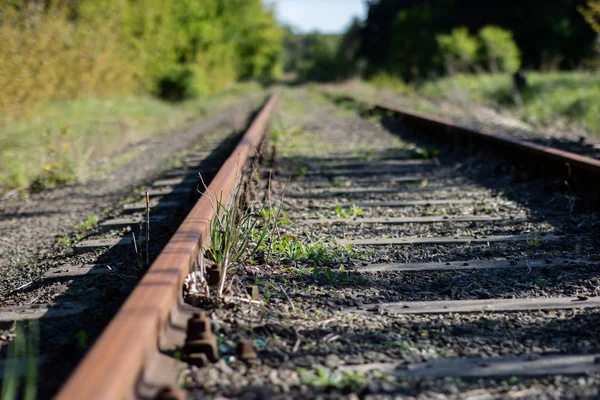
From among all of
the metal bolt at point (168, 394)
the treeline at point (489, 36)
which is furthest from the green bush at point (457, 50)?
the metal bolt at point (168, 394)

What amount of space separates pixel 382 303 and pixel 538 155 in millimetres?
2708

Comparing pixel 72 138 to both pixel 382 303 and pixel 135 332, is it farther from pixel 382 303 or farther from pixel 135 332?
pixel 135 332

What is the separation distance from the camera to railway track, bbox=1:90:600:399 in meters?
1.55

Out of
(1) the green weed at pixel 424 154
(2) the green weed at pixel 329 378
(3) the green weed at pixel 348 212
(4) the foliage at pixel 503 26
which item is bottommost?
(2) the green weed at pixel 329 378

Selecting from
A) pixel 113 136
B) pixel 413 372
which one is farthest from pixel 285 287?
pixel 113 136

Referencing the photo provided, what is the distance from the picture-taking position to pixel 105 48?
13.8 m

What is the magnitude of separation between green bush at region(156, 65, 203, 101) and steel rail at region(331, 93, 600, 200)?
1354 centimetres

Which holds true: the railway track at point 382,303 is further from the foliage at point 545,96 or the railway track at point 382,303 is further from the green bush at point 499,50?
the green bush at point 499,50

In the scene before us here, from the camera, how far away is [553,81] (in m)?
14.5

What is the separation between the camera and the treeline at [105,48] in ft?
30.5

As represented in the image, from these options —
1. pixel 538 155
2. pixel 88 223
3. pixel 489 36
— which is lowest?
pixel 88 223

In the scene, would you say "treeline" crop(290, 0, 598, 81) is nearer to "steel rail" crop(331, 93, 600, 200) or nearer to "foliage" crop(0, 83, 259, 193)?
"foliage" crop(0, 83, 259, 193)

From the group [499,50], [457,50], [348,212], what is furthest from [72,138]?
[499,50]

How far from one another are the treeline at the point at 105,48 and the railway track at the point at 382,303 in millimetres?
6699
